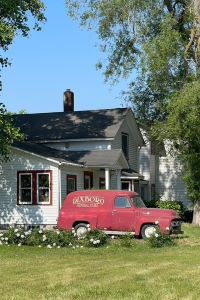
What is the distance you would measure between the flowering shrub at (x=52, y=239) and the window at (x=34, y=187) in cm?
880

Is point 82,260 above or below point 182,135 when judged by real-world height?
below

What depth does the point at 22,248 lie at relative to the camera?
62.8ft

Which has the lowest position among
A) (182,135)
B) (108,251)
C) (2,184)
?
Answer: (108,251)

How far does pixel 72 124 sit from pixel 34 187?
34.4 feet

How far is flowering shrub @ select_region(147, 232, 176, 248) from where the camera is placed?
64.6ft

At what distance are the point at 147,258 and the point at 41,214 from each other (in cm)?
1371

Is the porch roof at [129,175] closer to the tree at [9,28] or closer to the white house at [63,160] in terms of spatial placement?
the white house at [63,160]

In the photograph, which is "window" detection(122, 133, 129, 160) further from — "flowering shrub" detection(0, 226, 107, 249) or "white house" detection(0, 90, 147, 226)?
"flowering shrub" detection(0, 226, 107, 249)

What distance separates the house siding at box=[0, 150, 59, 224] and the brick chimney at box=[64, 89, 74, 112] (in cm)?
1509

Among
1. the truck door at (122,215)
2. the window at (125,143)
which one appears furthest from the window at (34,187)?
the window at (125,143)

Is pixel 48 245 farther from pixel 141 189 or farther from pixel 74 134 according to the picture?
pixel 141 189

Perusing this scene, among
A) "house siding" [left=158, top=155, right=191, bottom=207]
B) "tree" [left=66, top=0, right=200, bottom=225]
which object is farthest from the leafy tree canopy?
"house siding" [left=158, top=155, right=191, bottom=207]

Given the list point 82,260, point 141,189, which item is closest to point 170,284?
point 82,260

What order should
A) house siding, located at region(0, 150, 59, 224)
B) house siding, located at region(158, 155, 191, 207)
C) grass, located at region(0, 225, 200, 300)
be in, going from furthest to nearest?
house siding, located at region(158, 155, 191, 207), house siding, located at region(0, 150, 59, 224), grass, located at region(0, 225, 200, 300)
